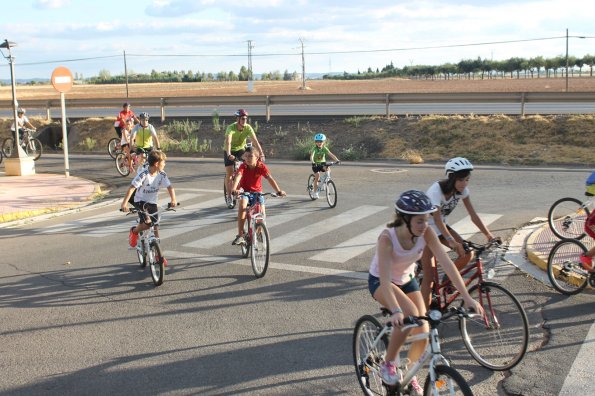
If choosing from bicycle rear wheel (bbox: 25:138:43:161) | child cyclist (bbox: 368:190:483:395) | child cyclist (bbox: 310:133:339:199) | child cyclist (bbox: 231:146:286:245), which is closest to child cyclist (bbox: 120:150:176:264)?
child cyclist (bbox: 231:146:286:245)

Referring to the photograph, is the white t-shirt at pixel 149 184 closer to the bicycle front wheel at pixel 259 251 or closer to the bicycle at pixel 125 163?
the bicycle front wheel at pixel 259 251

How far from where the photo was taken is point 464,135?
2416cm

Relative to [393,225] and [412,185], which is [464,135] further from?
[393,225]

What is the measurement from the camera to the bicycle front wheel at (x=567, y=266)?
7902 mm

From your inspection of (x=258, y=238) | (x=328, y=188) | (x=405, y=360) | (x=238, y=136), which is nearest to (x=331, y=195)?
(x=328, y=188)

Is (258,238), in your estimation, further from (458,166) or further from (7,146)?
(7,146)

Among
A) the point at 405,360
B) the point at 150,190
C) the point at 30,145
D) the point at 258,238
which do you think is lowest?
the point at 405,360

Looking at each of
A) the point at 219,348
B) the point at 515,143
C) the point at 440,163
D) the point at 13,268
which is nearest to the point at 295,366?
the point at 219,348

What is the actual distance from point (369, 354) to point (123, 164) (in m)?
16.2

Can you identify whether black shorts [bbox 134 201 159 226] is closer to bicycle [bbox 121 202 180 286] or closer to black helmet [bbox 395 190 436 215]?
bicycle [bbox 121 202 180 286]

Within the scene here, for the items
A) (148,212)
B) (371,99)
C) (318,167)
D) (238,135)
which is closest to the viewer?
(148,212)

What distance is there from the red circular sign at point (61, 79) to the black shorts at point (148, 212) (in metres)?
10.8

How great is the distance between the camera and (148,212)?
9.27m

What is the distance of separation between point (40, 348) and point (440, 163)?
16794 mm
